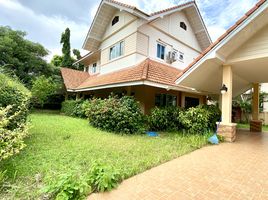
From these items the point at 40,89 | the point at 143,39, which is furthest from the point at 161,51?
the point at 40,89

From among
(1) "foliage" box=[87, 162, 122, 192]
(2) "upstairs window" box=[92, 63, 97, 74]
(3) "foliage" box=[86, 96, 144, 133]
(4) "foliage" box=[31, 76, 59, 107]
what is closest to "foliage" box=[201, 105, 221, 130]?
(3) "foliage" box=[86, 96, 144, 133]

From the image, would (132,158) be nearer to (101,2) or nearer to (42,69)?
(101,2)

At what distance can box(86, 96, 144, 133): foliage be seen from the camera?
9219 millimetres

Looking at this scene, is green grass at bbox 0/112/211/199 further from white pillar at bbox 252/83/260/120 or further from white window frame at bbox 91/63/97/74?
white window frame at bbox 91/63/97/74

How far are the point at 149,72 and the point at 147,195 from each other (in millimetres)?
7662

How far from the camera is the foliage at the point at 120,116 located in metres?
9.22

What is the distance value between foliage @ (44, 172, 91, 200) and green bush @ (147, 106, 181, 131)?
23.4 feet

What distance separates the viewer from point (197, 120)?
845 cm

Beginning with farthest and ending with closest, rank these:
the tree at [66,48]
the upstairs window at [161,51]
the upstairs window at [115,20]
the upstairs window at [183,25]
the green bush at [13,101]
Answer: the tree at [66,48], the upstairs window at [183,25], the upstairs window at [115,20], the upstairs window at [161,51], the green bush at [13,101]

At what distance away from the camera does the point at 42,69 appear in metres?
21.9

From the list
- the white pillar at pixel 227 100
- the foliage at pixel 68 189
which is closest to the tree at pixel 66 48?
the white pillar at pixel 227 100

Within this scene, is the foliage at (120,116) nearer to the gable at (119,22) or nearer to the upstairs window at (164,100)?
the upstairs window at (164,100)

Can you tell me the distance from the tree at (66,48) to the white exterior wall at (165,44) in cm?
2049

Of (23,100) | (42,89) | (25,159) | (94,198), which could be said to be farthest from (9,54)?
(94,198)
